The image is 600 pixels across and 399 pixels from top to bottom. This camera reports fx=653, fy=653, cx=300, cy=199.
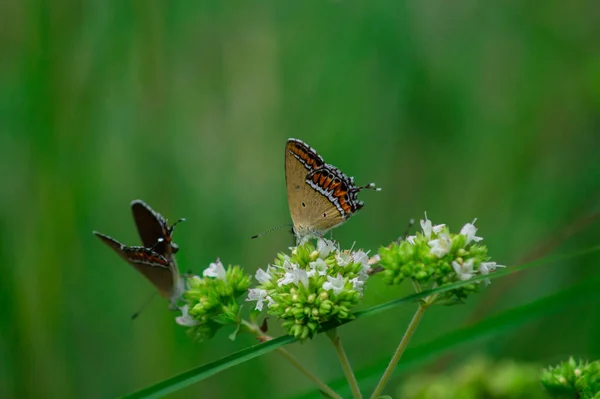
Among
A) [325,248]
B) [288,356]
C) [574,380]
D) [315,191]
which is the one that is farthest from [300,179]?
[574,380]

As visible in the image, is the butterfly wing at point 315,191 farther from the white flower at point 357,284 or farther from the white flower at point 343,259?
the white flower at point 357,284

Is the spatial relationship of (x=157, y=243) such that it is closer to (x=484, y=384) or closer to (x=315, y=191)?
(x=315, y=191)

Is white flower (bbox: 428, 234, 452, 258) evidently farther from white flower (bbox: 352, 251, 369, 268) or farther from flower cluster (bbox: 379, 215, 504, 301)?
white flower (bbox: 352, 251, 369, 268)

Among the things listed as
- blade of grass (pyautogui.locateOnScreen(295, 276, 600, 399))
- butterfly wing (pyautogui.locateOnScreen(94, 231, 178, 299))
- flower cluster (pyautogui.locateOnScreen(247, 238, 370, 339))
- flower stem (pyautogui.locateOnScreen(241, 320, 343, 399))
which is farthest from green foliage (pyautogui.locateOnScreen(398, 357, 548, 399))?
butterfly wing (pyautogui.locateOnScreen(94, 231, 178, 299))

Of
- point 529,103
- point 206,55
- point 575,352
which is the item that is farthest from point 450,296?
point 206,55

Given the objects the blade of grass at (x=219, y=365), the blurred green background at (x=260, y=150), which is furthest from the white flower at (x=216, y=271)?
the blurred green background at (x=260, y=150)

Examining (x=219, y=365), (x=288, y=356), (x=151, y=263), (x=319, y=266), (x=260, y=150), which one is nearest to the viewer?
(x=219, y=365)

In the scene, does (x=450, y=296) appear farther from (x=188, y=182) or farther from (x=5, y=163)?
(x=5, y=163)
